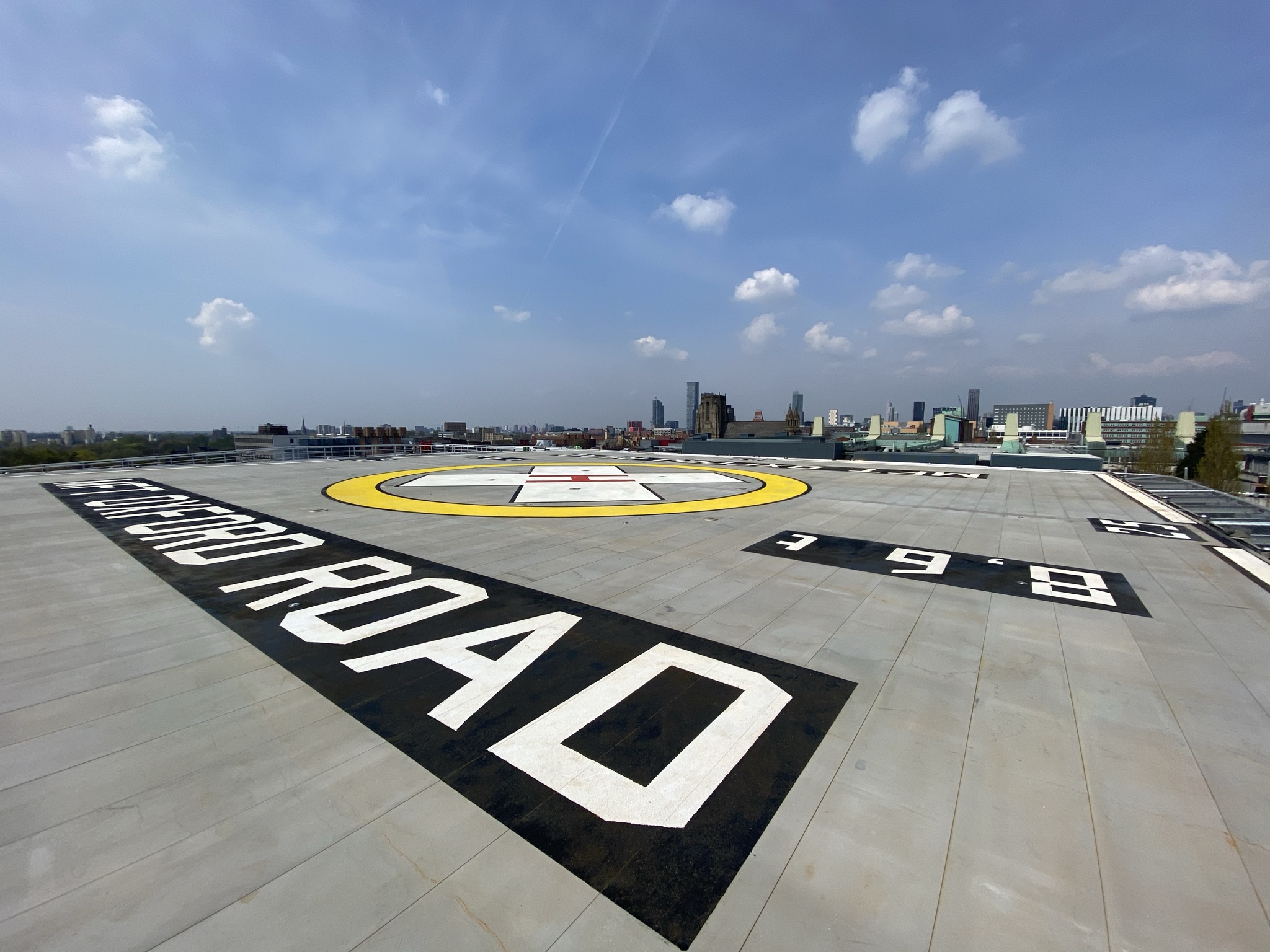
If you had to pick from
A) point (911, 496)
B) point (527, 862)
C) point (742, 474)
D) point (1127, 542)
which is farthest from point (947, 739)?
point (742, 474)

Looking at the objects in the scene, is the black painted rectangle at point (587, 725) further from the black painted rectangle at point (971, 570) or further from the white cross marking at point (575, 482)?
the white cross marking at point (575, 482)

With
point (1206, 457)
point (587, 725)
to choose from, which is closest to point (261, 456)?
point (587, 725)

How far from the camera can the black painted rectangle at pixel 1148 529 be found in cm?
1223

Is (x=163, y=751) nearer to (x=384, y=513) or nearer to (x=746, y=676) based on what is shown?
(x=746, y=676)

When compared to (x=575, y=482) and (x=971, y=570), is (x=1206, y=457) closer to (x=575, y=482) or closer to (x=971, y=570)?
(x=971, y=570)

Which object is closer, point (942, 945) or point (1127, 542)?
point (942, 945)

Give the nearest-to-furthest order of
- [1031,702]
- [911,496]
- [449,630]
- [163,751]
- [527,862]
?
[527,862]
[163,751]
[1031,702]
[449,630]
[911,496]

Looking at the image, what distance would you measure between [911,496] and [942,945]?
61.2 feet

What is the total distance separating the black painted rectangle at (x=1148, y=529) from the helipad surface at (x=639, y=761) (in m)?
3.99

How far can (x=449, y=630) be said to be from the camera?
6512 mm

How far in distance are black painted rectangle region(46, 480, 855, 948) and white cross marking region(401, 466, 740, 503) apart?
970 cm

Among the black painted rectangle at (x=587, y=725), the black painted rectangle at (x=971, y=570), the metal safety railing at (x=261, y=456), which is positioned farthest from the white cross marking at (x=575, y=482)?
the metal safety railing at (x=261, y=456)

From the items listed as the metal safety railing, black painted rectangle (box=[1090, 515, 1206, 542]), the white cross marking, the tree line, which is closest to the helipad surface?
black painted rectangle (box=[1090, 515, 1206, 542])

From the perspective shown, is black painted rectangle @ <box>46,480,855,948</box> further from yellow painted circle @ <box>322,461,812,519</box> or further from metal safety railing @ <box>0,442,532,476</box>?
metal safety railing @ <box>0,442,532,476</box>
